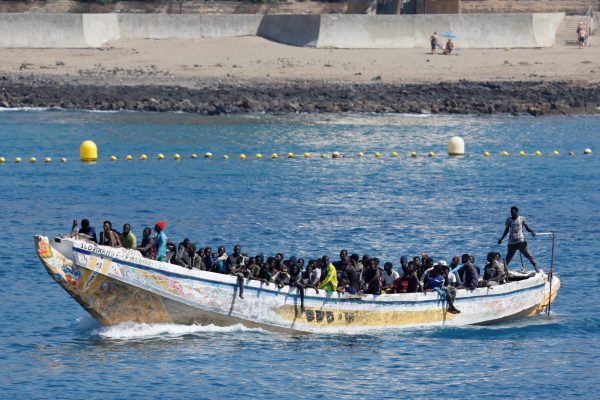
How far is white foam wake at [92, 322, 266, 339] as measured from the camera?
2791cm

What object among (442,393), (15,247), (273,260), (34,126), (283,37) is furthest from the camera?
(283,37)

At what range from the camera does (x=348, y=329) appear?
2878 centimetres

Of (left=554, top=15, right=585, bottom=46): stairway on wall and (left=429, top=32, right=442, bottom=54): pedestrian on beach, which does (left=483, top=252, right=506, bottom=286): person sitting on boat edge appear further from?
(left=554, top=15, right=585, bottom=46): stairway on wall

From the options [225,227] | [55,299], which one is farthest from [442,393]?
[225,227]

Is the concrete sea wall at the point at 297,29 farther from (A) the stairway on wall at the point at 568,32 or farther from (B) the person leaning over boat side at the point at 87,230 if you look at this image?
(B) the person leaning over boat side at the point at 87,230

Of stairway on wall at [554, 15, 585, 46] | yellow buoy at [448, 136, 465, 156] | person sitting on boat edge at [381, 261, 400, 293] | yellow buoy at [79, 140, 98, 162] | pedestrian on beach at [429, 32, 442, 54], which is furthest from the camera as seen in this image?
stairway on wall at [554, 15, 585, 46]

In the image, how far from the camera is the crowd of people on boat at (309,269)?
1086 inches

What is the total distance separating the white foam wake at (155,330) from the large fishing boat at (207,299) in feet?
0.47

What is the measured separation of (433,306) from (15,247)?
14.0 m

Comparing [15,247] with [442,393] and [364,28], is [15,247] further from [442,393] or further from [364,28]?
[364,28]

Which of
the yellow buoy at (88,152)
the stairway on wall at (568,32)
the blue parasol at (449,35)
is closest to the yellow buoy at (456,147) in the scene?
the yellow buoy at (88,152)

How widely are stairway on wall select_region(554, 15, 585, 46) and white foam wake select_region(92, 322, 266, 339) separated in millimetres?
49835

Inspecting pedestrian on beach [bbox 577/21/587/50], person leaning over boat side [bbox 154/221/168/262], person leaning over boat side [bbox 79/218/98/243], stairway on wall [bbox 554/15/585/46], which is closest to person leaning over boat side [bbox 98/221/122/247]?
person leaning over boat side [bbox 79/218/98/243]

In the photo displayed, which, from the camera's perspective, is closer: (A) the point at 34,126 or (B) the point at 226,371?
(B) the point at 226,371
